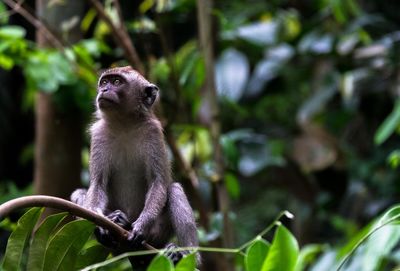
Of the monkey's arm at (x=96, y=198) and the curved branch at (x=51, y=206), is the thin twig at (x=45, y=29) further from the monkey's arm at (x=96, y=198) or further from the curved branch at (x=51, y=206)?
the curved branch at (x=51, y=206)

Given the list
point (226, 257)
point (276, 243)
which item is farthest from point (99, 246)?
point (226, 257)

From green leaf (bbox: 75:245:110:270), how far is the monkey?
2.78 ft

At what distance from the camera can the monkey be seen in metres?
3.95

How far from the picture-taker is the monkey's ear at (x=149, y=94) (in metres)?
4.47

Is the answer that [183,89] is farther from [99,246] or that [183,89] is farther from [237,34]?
[99,246]

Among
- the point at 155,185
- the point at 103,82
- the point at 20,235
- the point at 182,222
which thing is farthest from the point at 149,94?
the point at 20,235

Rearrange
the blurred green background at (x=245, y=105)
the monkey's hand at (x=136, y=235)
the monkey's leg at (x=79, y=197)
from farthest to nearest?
the blurred green background at (x=245, y=105), the monkey's leg at (x=79, y=197), the monkey's hand at (x=136, y=235)

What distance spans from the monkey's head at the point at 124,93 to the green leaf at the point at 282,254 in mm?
2139

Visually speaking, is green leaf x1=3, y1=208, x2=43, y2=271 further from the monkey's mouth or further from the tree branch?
the monkey's mouth

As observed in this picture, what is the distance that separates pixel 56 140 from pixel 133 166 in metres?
1.53

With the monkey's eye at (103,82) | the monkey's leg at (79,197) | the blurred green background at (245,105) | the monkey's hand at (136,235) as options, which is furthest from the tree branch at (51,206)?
the blurred green background at (245,105)

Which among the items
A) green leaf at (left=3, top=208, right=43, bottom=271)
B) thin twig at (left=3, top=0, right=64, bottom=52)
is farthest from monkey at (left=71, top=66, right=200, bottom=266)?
green leaf at (left=3, top=208, right=43, bottom=271)

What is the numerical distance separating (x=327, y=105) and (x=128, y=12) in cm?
259

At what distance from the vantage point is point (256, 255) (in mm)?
2342
